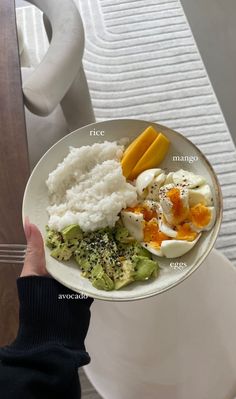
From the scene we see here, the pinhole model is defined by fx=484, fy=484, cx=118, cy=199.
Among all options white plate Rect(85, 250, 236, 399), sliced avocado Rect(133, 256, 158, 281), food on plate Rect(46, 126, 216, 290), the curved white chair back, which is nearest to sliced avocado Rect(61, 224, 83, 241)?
food on plate Rect(46, 126, 216, 290)

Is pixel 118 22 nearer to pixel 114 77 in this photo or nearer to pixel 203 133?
pixel 114 77

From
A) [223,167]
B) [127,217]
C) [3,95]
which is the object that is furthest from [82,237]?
[223,167]

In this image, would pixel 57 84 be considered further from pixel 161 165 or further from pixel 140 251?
pixel 140 251

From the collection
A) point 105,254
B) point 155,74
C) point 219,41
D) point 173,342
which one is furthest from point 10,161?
point 219,41

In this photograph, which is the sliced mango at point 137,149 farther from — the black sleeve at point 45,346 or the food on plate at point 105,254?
the black sleeve at point 45,346

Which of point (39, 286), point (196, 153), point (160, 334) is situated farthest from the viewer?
point (160, 334)
